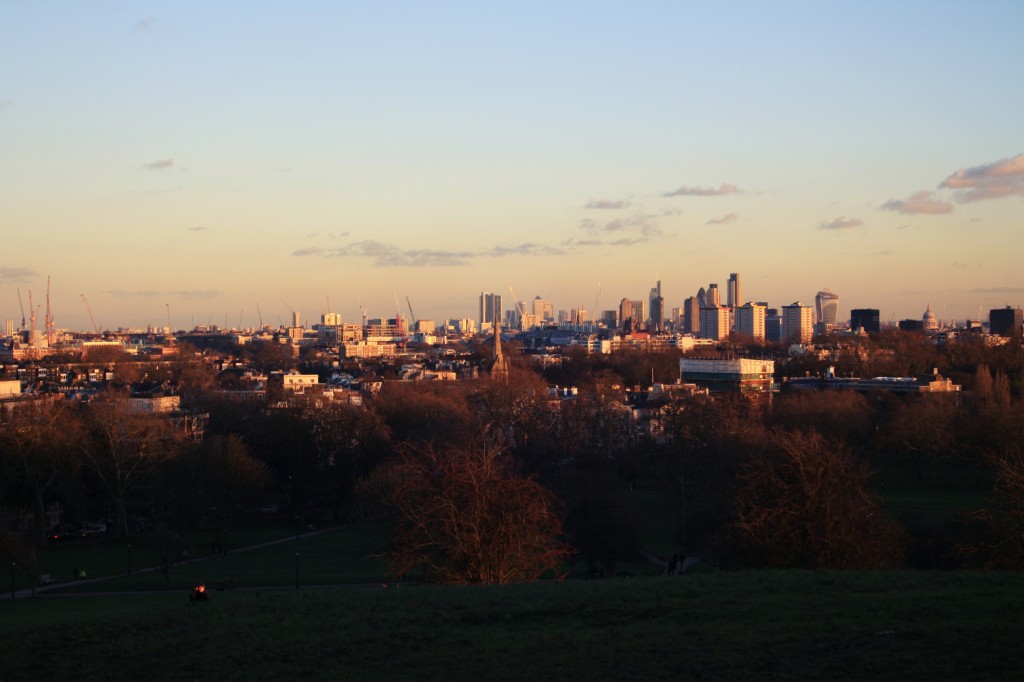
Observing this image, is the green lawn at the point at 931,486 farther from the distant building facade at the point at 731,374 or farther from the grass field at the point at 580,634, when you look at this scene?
the distant building facade at the point at 731,374

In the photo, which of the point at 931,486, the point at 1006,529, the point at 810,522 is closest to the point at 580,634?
the point at 810,522

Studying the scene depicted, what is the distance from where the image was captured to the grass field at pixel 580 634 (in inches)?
426

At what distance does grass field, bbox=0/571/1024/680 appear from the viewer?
10.8 meters

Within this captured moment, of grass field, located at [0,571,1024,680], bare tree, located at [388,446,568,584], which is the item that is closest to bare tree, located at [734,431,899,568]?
bare tree, located at [388,446,568,584]

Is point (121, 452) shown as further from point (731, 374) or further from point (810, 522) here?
point (731, 374)

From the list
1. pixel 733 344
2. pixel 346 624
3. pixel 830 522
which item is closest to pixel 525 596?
pixel 346 624

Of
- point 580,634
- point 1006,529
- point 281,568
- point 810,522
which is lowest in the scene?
point 281,568

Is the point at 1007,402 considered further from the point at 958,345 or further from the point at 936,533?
the point at 958,345

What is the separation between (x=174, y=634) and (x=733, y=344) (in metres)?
137

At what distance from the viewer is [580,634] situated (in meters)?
12.4

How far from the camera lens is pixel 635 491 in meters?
51.6

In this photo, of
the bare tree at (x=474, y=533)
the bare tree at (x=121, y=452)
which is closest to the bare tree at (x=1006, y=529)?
the bare tree at (x=474, y=533)

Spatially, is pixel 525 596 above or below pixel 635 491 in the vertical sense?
above

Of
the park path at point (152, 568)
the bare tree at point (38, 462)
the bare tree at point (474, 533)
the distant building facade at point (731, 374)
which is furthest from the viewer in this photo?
the distant building facade at point (731, 374)
